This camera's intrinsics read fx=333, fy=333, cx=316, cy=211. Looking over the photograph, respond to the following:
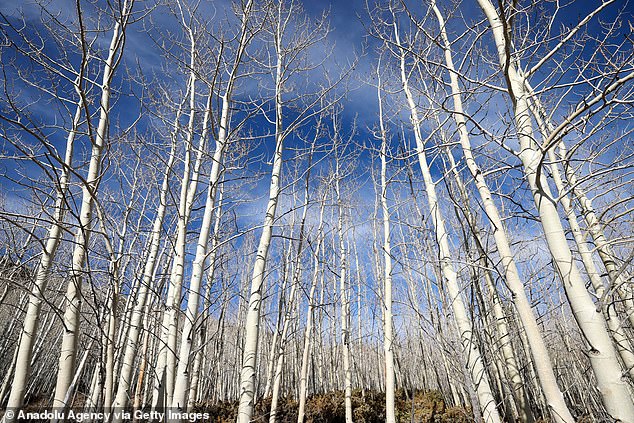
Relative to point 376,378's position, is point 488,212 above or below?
above

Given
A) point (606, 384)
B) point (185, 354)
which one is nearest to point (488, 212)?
point (606, 384)

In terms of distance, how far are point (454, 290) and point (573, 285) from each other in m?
2.30

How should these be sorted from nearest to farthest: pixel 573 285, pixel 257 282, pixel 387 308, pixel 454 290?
pixel 573 285 → pixel 257 282 → pixel 454 290 → pixel 387 308

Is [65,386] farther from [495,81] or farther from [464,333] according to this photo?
[495,81]

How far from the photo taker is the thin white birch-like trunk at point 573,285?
1645mm

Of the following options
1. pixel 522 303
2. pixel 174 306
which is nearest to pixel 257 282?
pixel 174 306

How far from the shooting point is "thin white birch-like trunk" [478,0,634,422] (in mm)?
Result: 1645

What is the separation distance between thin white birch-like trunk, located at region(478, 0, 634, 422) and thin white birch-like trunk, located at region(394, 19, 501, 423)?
38.4 inches

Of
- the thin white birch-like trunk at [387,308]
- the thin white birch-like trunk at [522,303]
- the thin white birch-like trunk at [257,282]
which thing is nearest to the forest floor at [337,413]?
the thin white birch-like trunk at [387,308]

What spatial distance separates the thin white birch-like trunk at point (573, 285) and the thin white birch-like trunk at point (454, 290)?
3.20 ft

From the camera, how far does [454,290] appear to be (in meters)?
4.09

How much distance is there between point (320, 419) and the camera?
7055 millimetres

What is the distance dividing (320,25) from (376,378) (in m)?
16.5

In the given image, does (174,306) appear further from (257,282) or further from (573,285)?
(573,285)
